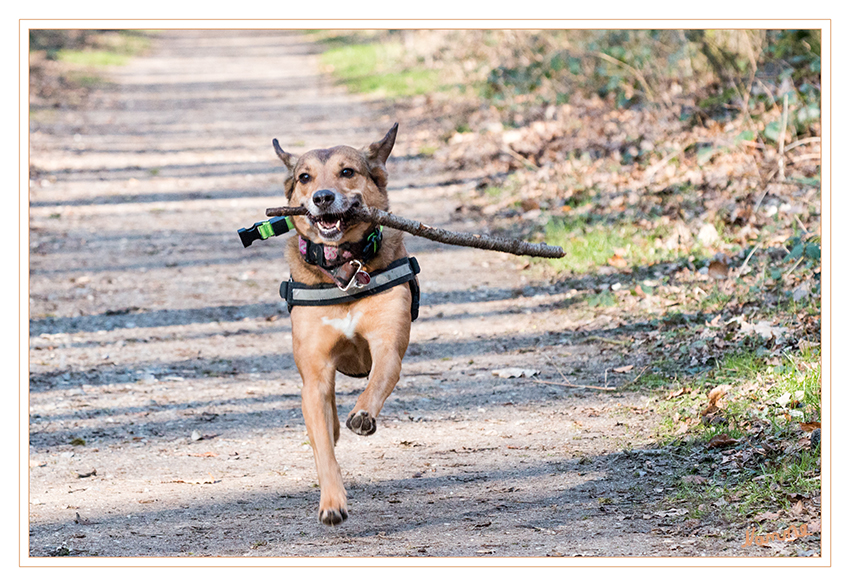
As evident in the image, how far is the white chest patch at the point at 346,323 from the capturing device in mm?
4816

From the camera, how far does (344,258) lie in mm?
4848

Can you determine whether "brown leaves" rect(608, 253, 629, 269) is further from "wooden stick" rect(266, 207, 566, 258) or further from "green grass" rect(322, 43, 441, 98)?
"green grass" rect(322, 43, 441, 98)

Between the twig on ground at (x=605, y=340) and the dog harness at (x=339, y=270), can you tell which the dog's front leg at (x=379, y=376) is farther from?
the twig on ground at (x=605, y=340)

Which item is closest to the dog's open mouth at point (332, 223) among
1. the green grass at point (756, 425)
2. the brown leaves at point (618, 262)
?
the green grass at point (756, 425)

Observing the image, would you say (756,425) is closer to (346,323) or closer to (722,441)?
(722,441)

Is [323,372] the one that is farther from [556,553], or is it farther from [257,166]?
[257,166]

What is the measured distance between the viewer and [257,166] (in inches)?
575

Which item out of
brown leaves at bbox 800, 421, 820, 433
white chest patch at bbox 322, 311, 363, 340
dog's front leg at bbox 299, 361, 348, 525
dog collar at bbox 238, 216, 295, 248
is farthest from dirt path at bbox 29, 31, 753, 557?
dog collar at bbox 238, 216, 295, 248

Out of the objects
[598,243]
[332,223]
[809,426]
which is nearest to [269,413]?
[332,223]

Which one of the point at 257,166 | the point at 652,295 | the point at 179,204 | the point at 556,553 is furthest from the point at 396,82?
the point at 556,553

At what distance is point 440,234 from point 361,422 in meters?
1.09

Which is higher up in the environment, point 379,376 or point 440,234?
point 440,234

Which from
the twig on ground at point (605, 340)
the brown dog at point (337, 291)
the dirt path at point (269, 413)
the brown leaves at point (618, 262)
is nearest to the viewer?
the dirt path at point (269, 413)

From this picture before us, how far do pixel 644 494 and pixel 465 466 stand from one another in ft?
3.43
